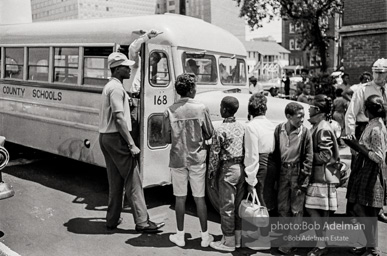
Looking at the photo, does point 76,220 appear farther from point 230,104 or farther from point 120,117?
point 230,104

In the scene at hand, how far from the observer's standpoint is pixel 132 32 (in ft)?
18.2

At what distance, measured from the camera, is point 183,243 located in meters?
4.43

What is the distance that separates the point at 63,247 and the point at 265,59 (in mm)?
65524

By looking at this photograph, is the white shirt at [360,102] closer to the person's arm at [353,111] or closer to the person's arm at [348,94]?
the person's arm at [353,111]

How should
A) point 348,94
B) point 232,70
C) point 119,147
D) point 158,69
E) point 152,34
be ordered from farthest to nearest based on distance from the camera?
point 348,94, point 232,70, point 158,69, point 152,34, point 119,147

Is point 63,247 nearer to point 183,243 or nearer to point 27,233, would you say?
point 27,233

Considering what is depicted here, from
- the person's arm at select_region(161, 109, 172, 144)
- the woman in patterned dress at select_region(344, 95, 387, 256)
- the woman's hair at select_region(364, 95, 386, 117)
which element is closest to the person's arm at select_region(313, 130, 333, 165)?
the woman in patterned dress at select_region(344, 95, 387, 256)

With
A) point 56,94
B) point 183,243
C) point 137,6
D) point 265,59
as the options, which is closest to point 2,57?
point 56,94

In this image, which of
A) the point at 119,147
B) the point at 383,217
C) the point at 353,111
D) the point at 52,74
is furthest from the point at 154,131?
the point at 383,217

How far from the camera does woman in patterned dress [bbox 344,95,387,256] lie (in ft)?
13.7

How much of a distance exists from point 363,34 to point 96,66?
25.7 feet

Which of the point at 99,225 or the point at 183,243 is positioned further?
the point at 99,225

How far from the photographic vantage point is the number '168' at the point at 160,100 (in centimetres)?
532

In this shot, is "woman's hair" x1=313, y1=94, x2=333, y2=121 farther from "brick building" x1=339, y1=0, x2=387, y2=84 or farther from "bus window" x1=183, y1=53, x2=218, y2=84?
"brick building" x1=339, y1=0, x2=387, y2=84
